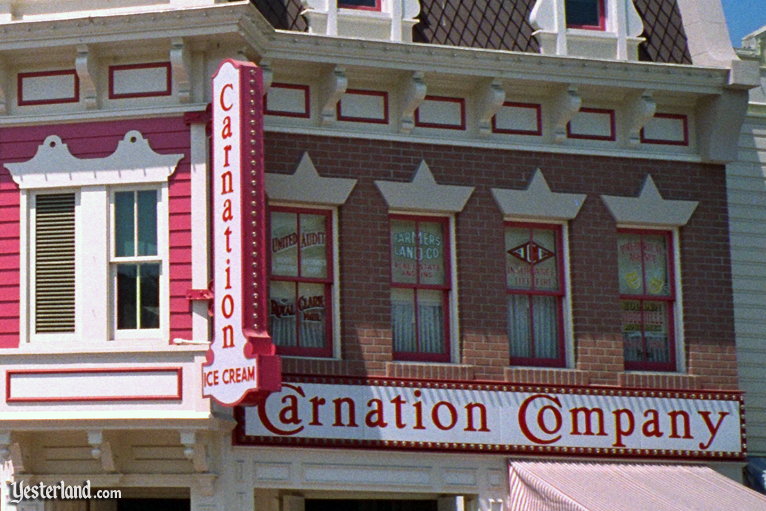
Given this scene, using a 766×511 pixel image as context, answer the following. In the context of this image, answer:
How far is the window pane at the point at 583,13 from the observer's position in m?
21.8

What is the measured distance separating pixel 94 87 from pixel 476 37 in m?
4.89

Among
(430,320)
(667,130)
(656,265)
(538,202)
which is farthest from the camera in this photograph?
(667,130)

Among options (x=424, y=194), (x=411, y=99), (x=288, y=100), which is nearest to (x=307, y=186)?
(x=288, y=100)

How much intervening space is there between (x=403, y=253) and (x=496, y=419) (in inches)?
89.5

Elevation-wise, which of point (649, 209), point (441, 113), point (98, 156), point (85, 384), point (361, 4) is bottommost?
point (85, 384)

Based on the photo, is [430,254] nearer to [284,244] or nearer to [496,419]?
[284,244]

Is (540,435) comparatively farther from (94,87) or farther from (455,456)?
(94,87)

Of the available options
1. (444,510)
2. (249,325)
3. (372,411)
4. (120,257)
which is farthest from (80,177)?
(444,510)

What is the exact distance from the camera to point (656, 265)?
21.7m

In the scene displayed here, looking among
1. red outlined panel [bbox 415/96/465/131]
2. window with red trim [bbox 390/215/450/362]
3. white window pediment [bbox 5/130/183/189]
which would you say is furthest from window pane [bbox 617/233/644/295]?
white window pediment [bbox 5/130/183/189]

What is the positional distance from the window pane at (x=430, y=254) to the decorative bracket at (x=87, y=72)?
425cm

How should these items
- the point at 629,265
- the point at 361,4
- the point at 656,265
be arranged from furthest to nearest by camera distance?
1. the point at 656,265
2. the point at 629,265
3. the point at 361,4

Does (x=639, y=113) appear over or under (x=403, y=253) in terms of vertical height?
over

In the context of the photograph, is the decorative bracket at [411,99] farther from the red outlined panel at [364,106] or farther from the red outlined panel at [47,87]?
the red outlined panel at [47,87]
